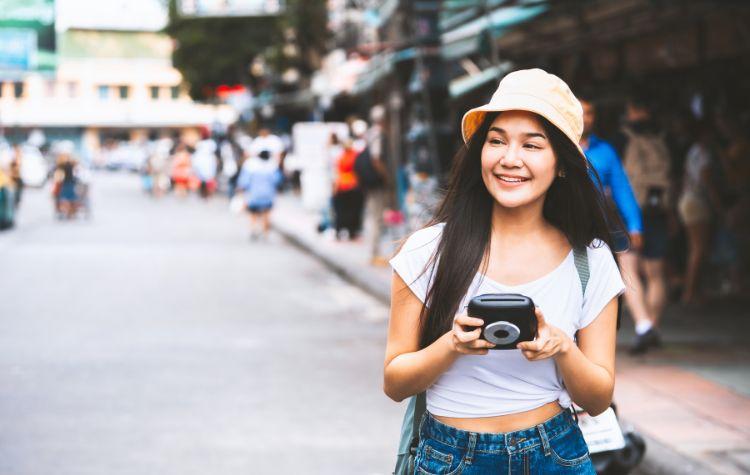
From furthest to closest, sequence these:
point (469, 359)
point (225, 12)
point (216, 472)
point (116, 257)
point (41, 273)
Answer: point (225, 12)
point (116, 257)
point (41, 273)
point (216, 472)
point (469, 359)

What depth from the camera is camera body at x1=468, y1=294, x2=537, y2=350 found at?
246 centimetres

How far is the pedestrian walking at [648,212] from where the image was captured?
8688mm

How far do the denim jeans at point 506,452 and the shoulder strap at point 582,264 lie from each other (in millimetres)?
306

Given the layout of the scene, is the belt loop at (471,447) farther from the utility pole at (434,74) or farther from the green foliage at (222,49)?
the green foliage at (222,49)

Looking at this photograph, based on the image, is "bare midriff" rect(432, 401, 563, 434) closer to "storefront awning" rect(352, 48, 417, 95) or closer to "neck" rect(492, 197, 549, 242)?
"neck" rect(492, 197, 549, 242)

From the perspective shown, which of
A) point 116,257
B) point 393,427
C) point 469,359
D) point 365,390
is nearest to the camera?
point 469,359

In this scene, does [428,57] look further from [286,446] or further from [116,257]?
[286,446]

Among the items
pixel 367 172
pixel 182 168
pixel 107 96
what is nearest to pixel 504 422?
pixel 367 172

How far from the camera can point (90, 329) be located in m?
10.8

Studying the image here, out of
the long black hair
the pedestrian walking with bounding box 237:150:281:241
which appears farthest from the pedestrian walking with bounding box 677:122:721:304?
the pedestrian walking with bounding box 237:150:281:241

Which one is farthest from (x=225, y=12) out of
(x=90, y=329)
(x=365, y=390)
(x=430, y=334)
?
(x=430, y=334)

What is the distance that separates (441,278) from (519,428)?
0.37 metres

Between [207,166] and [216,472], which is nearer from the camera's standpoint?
[216,472]

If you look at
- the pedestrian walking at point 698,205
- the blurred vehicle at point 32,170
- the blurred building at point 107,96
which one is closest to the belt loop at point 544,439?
the pedestrian walking at point 698,205
